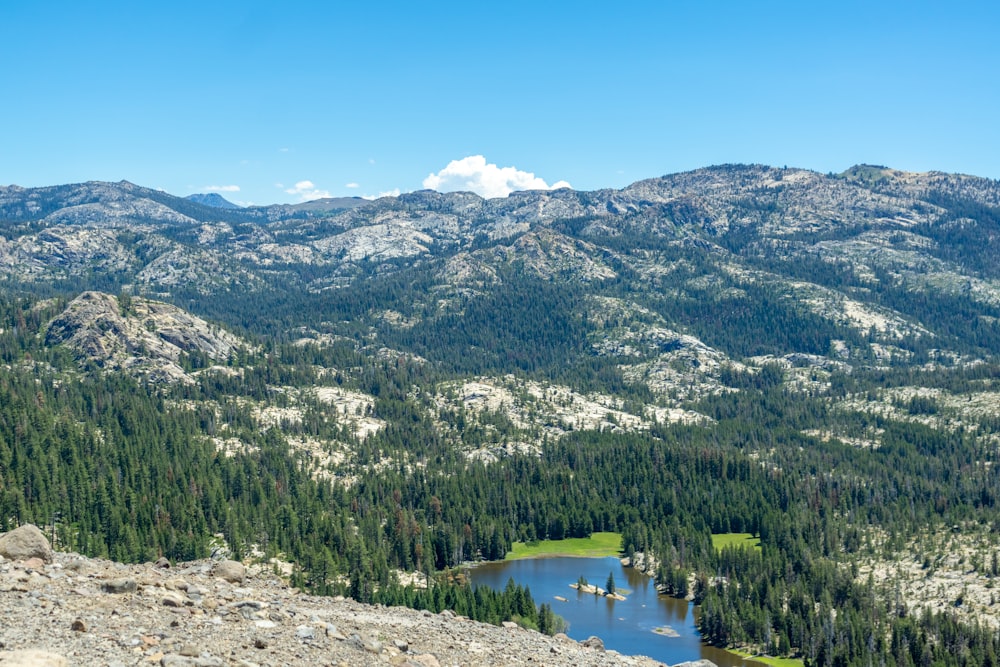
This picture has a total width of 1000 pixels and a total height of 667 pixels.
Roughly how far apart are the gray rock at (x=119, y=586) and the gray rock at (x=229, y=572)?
48.2 feet

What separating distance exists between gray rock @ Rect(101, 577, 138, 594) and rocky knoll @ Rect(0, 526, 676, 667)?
0.08 m

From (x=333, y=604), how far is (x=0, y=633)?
38.4 meters

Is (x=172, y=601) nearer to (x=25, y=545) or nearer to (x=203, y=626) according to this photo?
(x=203, y=626)

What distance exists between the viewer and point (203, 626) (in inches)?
2576

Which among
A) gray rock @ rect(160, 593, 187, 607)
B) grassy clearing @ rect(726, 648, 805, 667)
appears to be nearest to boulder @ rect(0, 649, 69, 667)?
gray rock @ rect(160, 593, 187, 607)

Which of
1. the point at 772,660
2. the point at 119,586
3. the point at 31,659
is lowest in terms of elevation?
the point at 772,660

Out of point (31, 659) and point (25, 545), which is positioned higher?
point (25, 545)

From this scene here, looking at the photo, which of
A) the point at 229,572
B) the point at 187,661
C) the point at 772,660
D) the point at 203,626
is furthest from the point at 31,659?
the point at 772,660

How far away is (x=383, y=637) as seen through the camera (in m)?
77.2

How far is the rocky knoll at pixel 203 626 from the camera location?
58.1 meters

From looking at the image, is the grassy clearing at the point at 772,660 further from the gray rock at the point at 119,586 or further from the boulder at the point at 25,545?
A: the boulder at the point at 25,545

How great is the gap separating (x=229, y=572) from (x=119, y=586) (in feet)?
55.5

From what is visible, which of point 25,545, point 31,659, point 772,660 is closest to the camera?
point 31,659

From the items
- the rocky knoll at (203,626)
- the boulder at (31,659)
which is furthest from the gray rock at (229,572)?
the boulder at (31,659)
